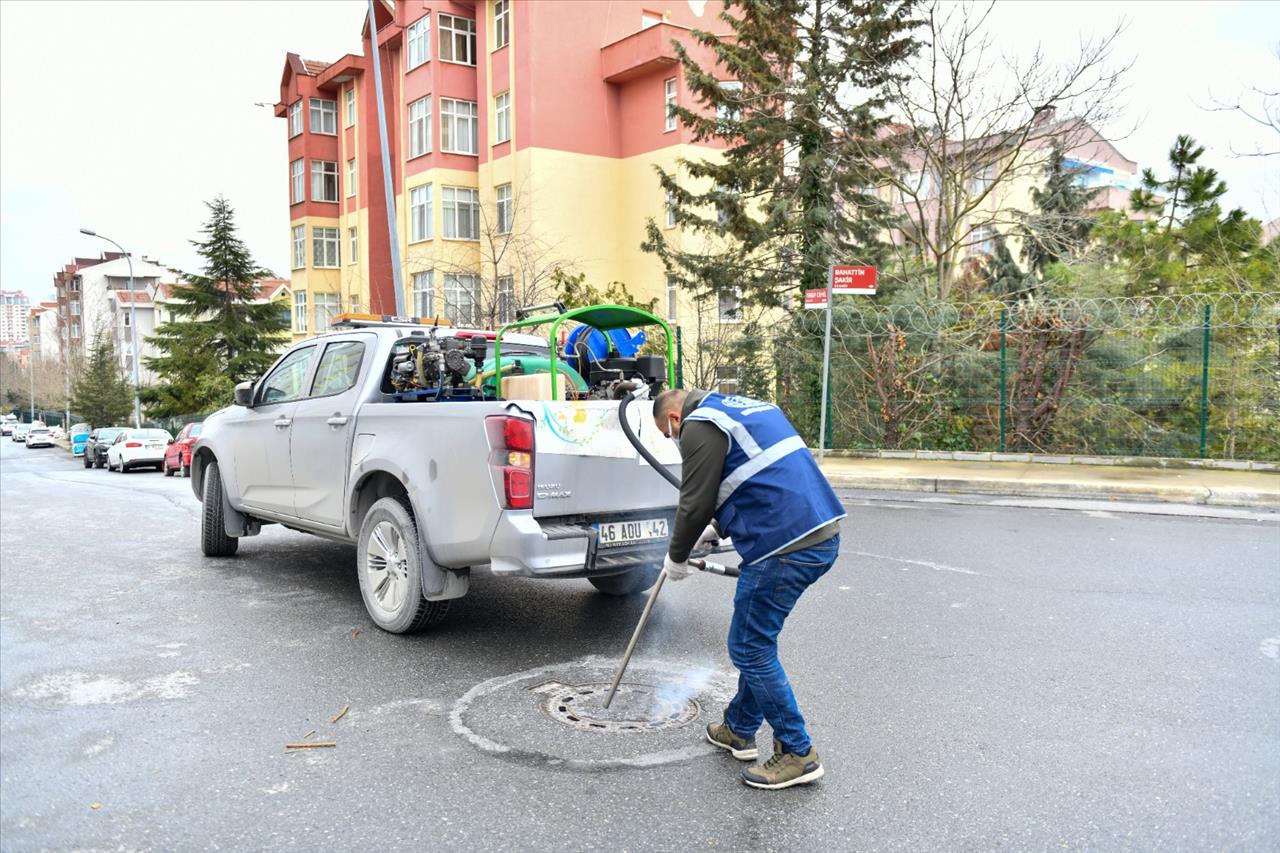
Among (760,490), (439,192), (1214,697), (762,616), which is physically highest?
(439,192)

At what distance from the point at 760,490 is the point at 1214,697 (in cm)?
267

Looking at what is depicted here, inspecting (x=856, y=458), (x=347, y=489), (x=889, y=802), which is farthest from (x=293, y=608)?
(x=856, y=458)

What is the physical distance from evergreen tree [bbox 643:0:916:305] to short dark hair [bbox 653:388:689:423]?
15038 millimetres

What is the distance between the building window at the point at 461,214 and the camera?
108ft

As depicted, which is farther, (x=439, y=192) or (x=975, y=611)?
(x=439, y=192)

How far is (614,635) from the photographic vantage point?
5.87 metres

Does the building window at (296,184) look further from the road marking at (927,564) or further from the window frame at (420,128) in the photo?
the road marking at (927,564)

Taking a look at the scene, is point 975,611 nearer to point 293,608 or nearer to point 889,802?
point 889,802

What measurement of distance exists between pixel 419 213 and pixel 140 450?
493 inches

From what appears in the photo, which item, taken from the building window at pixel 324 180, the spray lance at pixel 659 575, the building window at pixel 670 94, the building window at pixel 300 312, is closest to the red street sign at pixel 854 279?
the spray lance at pixel 659 575

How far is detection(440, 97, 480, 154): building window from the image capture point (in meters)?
33.2

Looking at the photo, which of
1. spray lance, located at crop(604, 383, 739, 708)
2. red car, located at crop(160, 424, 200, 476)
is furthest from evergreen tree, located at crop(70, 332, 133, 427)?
spray lance, located at crop(604, 383, 739, 708)

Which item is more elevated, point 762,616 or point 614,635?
point 762,616

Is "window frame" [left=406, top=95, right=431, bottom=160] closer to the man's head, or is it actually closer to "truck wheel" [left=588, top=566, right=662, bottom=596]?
"truck wheel" [left=588, top=566, right=662, bottom=596]
